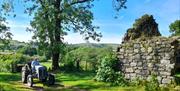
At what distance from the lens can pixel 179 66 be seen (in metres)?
30.1

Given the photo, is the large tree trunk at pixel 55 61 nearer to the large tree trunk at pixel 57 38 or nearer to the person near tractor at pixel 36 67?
the large tree trunk at pixel 57 38

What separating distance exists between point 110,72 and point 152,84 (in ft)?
13.6

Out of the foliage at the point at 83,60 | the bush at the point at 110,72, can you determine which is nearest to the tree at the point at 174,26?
the foliage at the point at 83,60

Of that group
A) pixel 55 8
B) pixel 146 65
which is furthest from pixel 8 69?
pixel 146 65

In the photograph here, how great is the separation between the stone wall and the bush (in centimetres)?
42

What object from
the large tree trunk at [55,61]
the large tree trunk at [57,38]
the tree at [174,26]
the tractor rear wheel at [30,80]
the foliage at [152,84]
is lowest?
the foliage at [152,84]

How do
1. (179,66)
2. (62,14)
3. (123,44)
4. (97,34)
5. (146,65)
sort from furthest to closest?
(97,34) → (62,14) → (179,66) → (123,44) → (146,65)

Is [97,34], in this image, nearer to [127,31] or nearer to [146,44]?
[127,31]

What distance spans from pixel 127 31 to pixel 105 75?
17.2 metres

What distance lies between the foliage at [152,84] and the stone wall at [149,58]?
1.29 feet

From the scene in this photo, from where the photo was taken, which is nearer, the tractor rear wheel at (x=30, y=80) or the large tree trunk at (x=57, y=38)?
the tractor rear wheel at (x=30, y=80)

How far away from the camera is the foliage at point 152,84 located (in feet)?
78.6

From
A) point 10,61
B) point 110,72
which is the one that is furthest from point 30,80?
point 10,61

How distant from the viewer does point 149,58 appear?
86.3 ft
